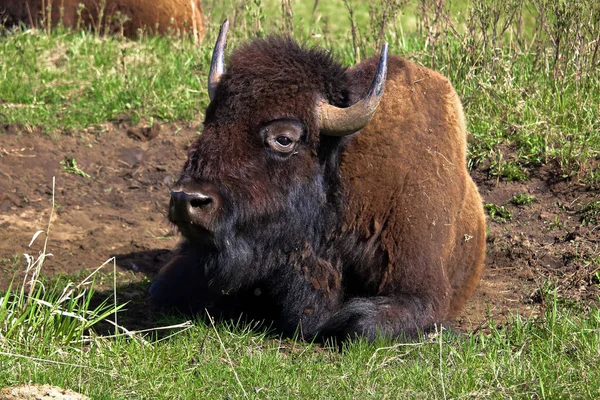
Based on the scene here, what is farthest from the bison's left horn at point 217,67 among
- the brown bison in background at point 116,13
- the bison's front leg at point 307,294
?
the brown bison in background at point 116,13

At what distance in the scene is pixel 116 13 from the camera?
10258 millimetres

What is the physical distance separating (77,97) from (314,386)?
17.9 ft

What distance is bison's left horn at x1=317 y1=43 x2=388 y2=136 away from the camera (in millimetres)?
4957

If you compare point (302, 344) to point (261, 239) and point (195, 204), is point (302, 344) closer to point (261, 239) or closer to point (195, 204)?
point (261, 239)

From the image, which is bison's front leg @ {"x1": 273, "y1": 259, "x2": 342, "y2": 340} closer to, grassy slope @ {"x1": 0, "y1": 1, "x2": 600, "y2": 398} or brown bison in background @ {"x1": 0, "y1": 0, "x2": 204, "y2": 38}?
grassy slope @ {"x1": 0, "y1": 1, "x2": 600, "y2": 398}

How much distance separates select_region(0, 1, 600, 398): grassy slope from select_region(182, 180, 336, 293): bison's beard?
33 centimetres

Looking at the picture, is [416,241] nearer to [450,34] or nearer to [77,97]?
[450,34]

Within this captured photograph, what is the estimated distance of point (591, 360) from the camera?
4262 mm

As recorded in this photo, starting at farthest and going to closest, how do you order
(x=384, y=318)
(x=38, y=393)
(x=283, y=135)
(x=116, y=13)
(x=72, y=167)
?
1. (x=116, y=13)
2. (x=72, y=167)
3. (x=384, y=318)
4. (x=283, y=135)
5. (x=38, y=393)

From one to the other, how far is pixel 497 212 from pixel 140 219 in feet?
8.88

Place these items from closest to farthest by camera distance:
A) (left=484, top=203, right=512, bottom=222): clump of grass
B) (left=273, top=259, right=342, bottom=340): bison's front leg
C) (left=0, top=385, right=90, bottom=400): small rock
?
(left=0, top=385, right=90, bottom=400): small rock < (left=273, top=259, right=342, bottom=340): bison's front leg < (left=484, top=203, right=512, bottom=222): clump of grass

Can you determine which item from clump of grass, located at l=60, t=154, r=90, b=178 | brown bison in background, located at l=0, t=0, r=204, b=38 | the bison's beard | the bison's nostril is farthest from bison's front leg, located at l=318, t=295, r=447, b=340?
brown bison in background, located at l=0, t=0, r=204, b=38

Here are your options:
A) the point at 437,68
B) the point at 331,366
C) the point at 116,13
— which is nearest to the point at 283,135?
the point at 331,366

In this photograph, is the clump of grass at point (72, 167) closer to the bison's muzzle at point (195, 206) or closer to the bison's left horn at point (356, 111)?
the bison's muzzle at point (195, 206)
